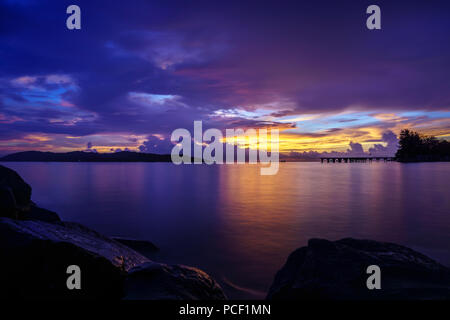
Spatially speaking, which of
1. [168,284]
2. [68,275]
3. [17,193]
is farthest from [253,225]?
[17,193]

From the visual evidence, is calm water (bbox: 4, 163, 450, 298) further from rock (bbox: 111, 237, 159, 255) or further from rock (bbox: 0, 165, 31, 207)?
rock (bbox: 0, 165, 31, 207)

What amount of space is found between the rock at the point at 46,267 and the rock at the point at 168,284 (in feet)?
1.69

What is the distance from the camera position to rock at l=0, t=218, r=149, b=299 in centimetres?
394

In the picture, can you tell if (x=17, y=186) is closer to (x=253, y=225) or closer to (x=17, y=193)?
(x=17, y=193)

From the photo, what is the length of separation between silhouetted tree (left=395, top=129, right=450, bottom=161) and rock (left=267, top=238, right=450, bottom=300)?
163 m

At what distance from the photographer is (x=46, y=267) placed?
13.4 feet

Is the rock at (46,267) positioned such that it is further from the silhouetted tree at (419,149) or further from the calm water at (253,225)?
the silhouetted tree at (419,149)

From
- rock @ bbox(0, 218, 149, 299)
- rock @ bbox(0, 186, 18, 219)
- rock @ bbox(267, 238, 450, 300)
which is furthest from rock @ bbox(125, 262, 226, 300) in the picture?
rock @ bbox(0, 186, 18, 219)

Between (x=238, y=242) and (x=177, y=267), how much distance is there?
5754 millimetres

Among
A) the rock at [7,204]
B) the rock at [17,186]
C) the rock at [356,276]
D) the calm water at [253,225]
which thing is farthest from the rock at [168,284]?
the rock at [17,186]
